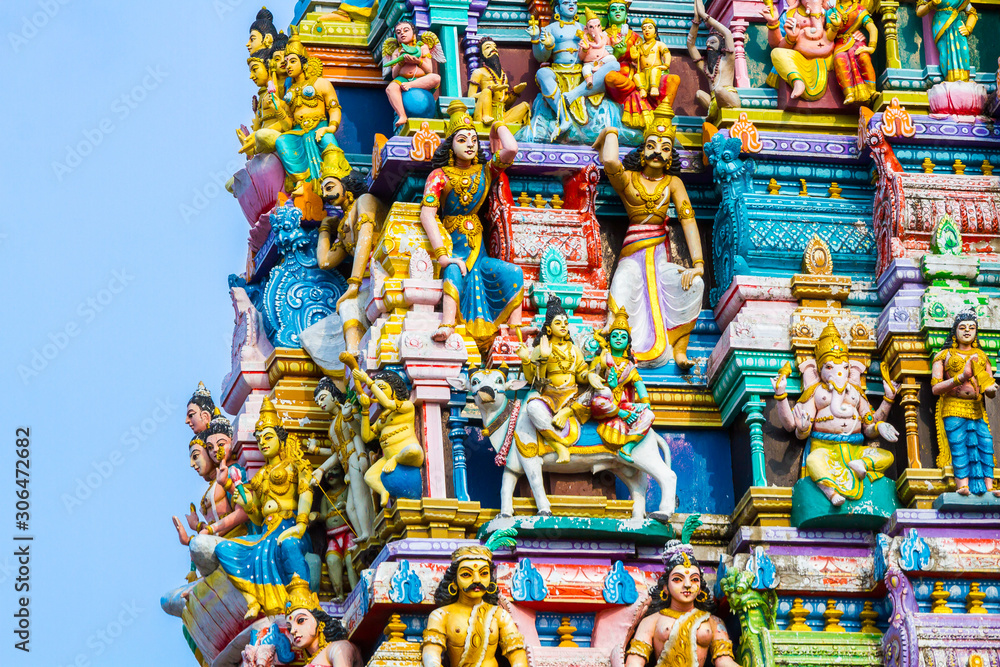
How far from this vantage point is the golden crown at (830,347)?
1057 inches

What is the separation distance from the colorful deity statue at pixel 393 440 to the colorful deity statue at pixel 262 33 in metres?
4.90

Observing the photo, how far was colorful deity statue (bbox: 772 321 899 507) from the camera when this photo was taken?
26.5 meters

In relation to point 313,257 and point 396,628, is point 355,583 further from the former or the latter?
point 313,257

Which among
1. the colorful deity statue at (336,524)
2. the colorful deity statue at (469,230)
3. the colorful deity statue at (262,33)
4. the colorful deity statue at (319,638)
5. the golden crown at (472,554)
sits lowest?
the colorful deity statue at (319,638)

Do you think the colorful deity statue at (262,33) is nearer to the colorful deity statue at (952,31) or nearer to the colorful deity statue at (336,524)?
the colorful deity statue at (336,524)

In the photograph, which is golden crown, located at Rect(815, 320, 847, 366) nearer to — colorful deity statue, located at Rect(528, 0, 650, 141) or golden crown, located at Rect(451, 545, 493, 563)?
colorful deity statue, located at Rect(528, 0, 650, 141)

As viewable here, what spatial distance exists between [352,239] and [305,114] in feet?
5.76

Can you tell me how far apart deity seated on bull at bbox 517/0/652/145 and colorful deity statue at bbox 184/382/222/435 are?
4.46 m

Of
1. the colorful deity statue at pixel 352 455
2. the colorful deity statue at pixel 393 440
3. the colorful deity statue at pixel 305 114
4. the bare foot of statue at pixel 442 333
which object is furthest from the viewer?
the colorful deity statue at pixel 305 114

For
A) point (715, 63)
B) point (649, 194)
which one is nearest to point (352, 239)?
point (649, 194)

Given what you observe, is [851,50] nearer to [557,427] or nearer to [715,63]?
[715,63]

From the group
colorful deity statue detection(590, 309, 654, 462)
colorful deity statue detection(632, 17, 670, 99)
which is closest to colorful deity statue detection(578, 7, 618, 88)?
colorful deity statue detection(632, 17, 670, 99)

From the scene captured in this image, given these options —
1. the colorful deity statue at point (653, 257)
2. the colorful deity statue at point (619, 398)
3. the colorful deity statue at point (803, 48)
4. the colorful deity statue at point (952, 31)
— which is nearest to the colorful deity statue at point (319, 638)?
the colorful deity statue at point (619, 398)

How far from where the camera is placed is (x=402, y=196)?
92.5 feet
